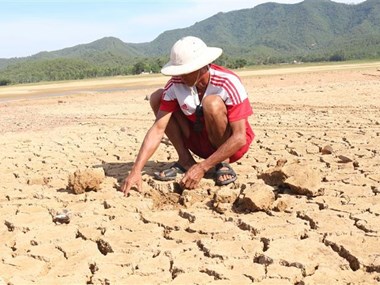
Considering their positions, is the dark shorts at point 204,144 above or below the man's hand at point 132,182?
above

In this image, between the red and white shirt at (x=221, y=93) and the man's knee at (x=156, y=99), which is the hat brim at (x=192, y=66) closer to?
the red and white shirt at (x=221, y=93)

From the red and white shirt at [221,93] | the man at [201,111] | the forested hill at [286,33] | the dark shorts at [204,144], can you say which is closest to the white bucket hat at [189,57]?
the man at [201,111]

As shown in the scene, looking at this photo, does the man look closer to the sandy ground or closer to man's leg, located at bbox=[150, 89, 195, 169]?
man's leg, located at bbox=[150, 89, 195, 169]

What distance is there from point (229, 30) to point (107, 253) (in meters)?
200

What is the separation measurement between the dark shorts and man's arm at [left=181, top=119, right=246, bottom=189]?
28 centimetres

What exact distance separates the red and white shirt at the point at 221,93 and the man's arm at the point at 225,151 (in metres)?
0.06

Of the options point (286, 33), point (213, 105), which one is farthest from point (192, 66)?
point (286, 33)

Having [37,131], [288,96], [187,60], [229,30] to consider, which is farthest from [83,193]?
[229,30]

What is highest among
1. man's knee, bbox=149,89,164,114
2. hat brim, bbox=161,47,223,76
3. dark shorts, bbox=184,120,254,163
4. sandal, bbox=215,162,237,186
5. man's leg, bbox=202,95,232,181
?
hat brim, bbox=161,47,223,76

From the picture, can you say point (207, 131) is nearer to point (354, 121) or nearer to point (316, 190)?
point (316, 190)

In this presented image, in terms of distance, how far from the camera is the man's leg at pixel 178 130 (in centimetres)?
342

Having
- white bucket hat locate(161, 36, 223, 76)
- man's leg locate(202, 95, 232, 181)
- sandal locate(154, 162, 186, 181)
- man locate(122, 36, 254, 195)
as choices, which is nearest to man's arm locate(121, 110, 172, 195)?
man locate(122, 36, 254, 195)

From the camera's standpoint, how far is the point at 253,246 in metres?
2.37

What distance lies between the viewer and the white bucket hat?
9.50 ft
